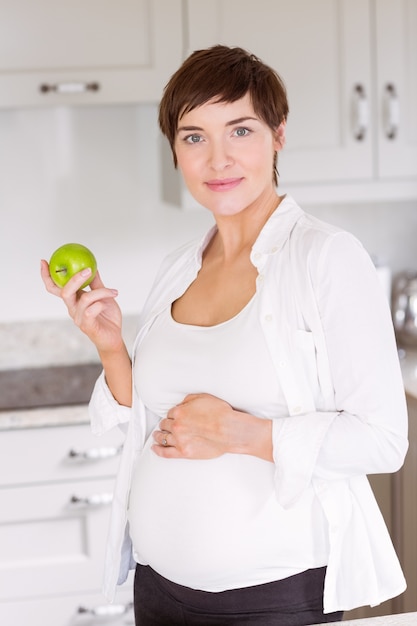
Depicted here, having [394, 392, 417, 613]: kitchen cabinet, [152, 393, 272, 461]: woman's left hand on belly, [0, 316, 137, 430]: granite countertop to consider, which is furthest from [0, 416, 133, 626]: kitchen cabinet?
[152, 393, 272, 461]: woman's left hand on belly

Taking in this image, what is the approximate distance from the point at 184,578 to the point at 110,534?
24 cm

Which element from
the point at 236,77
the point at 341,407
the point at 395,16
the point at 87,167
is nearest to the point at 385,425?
the point at 341,407

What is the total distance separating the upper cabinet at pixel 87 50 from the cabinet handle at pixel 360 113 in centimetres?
48

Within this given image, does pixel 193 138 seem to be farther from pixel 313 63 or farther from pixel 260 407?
pixel 313 63

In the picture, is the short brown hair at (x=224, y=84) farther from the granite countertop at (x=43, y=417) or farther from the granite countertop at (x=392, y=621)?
the granite countertop at (x=43, y=417)

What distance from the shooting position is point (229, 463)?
1328mm

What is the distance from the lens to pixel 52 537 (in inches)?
94.2

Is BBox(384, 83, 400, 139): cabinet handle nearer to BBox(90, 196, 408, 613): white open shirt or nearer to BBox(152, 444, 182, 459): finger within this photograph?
BBox(90, 196, 408, 613): white open shirt

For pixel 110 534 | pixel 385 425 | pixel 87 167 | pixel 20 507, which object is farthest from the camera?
pixel 87 167

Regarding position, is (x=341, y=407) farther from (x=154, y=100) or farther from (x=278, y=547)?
(x=154, y=100)

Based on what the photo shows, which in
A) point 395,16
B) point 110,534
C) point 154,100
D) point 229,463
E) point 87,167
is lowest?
point 110,534

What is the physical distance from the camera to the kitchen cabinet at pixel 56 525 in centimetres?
235

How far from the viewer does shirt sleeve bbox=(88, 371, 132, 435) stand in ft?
5.16

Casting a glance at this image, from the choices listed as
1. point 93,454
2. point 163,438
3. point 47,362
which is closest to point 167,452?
point 163,438
